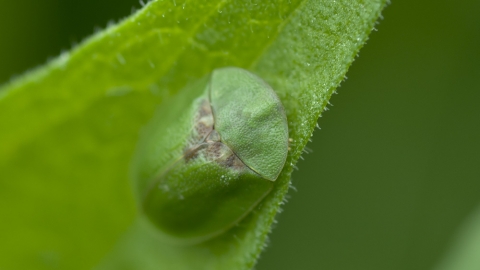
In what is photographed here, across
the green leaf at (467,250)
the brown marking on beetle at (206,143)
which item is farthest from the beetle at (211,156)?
the green leaf at (467,250)

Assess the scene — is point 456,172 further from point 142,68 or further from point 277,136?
point 142,68

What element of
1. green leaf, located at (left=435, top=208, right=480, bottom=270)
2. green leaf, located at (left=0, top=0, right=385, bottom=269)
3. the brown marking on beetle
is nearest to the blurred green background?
green leaf, located at (left=435, top=208, right=480, bottom=270)

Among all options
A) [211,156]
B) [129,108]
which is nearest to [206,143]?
[211,156]

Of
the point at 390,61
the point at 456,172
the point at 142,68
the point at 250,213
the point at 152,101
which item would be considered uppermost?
the point at 142,68

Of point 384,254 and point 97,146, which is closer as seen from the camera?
point 97,146

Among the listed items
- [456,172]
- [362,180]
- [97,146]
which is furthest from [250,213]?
[456,172]

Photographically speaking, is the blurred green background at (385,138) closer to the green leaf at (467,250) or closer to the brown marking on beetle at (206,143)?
the green leaf at (467,250)
